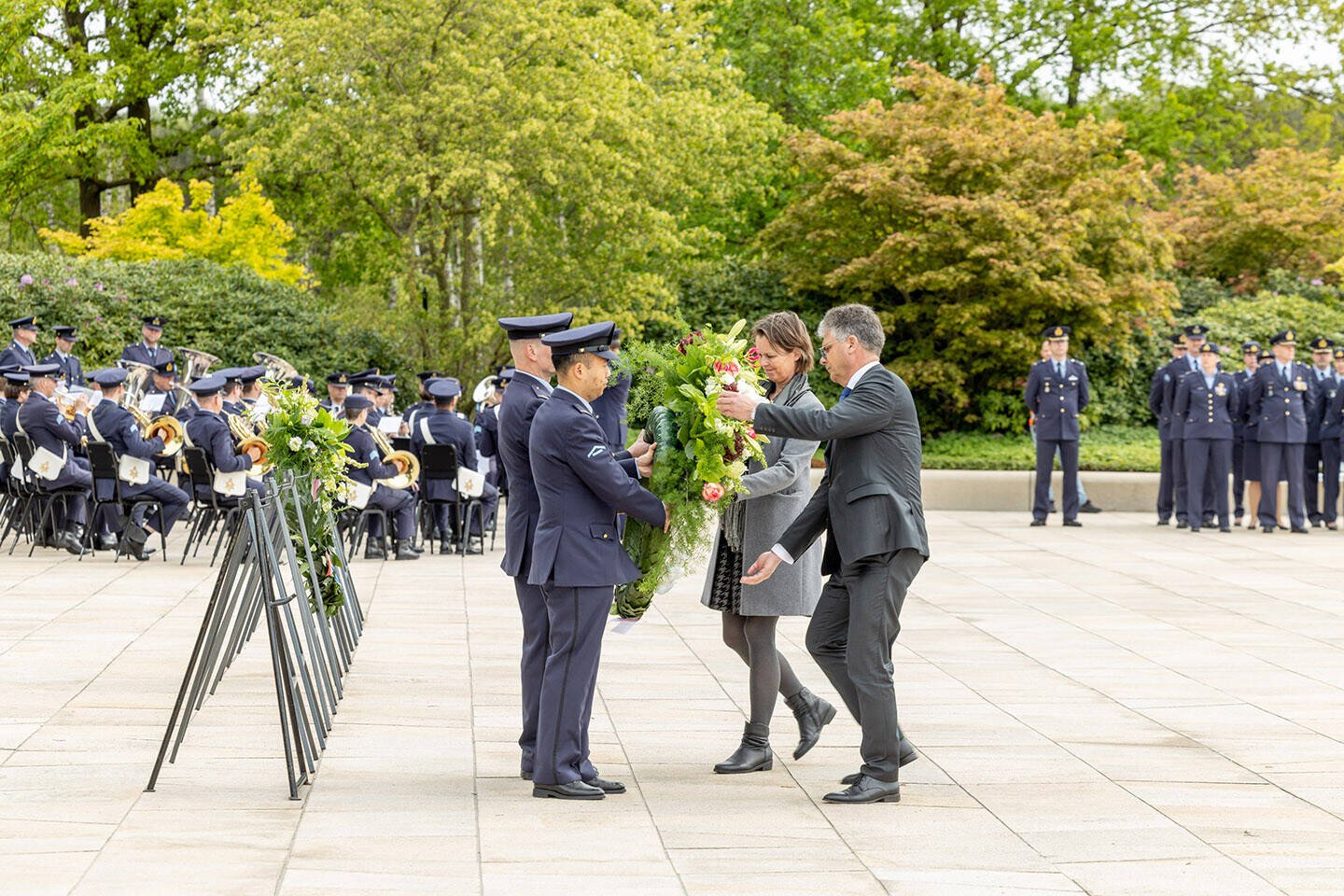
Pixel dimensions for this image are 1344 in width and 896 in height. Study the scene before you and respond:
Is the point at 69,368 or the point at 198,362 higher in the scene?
the point at 198,362

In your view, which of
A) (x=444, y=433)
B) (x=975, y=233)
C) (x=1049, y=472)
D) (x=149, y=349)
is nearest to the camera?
(x=444, y=433)

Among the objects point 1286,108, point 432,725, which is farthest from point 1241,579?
point 1286,108

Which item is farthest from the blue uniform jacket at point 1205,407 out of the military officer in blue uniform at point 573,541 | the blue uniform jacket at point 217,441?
the military officer in blue uniform at point 573,541

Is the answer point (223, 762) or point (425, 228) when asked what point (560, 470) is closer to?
point (223, 762)

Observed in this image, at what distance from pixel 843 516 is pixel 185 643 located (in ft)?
16.8

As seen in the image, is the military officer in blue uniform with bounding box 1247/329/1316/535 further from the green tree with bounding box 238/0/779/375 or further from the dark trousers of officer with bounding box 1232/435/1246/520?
the green tree with bounding box 238/0/779/375

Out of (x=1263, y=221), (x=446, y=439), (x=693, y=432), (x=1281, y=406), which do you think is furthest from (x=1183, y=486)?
(x=693, y=432)

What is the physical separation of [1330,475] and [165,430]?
12.9 meters

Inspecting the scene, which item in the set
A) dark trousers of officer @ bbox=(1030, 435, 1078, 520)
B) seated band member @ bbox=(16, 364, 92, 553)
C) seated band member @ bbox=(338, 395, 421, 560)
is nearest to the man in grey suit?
seated band member @ bbox=(338, 395, 421, 560)

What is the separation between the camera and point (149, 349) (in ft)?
66.5

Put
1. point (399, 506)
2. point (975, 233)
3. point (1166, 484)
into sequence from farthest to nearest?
1. point (975, 233)
2. point (1166, 484)
3. point (399, 506)

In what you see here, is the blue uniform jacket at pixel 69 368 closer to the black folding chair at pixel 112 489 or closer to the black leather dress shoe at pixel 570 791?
the black folding chair at pixel 112 489

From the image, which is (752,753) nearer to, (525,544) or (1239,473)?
(525,544)

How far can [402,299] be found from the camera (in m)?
24.2
